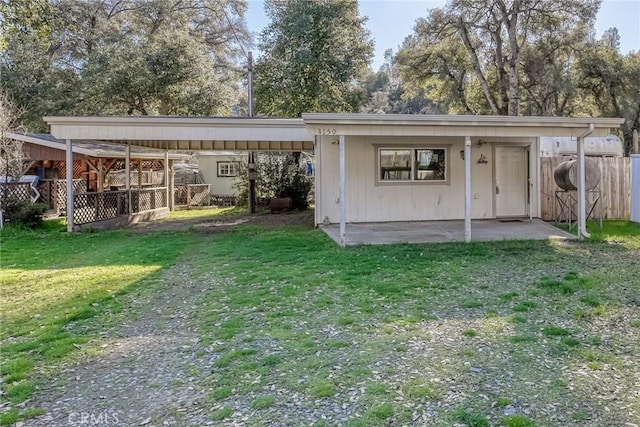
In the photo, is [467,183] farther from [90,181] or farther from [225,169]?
[225,169]

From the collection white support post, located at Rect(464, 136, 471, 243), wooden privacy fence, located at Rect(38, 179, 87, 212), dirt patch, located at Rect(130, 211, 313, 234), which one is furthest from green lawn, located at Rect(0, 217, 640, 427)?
wooden privacy fence, located at Rect(38, 179, 87, 212)

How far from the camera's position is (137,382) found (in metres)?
3.40

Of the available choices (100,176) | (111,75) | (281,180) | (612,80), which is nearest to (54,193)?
(100,176)

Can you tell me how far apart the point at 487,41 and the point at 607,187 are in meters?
13.3

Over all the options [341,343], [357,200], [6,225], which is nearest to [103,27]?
[6,225]

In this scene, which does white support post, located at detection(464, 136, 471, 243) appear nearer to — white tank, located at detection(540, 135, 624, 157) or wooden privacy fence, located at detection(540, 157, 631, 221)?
wooden privacy fence, located at detection(540, 157, 631, 221)

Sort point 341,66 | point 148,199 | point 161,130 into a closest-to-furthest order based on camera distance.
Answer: point 161,130 < point 148,199 < point 341,66

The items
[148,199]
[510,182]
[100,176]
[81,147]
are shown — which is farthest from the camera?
[100,176]

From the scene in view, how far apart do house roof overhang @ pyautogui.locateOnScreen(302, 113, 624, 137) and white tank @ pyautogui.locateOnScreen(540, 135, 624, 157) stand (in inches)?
197

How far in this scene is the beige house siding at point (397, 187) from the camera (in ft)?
36.5

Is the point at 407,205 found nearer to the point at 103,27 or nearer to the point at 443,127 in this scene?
the point at 443,127

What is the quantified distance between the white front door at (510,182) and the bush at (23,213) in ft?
37.3

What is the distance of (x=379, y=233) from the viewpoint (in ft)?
32.3

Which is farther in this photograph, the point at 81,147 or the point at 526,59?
the point at 526,59
